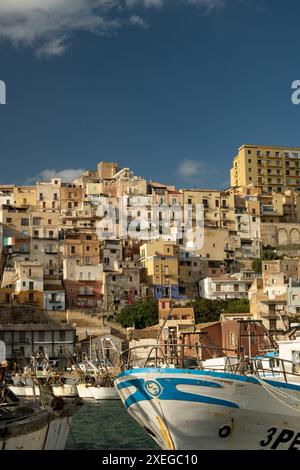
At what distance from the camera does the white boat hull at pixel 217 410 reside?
20062 mm

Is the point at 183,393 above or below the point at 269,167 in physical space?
below

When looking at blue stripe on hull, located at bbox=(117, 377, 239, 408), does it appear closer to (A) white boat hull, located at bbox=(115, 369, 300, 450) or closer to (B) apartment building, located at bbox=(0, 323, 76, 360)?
(A) white boat hull, located at bbox=(115, 369, 300, 450)

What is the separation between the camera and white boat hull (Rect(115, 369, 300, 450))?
20.1 meters

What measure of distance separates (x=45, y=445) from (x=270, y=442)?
6.56 m

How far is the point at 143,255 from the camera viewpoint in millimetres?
91250

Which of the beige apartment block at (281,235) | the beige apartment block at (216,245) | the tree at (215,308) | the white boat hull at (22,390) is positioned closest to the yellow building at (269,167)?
the beige apartment block at (281,235)

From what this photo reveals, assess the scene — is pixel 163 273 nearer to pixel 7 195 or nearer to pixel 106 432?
pixel 7 195

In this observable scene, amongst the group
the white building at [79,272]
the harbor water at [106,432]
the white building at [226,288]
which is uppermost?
the white building at [79,272]

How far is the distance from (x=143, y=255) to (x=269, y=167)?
40.9 metres

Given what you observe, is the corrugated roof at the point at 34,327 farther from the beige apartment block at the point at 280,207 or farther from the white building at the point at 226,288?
the beige apartment block at the point at 280,207

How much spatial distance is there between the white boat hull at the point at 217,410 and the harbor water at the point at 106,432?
342 cm

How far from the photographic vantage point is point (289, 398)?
20.8 meters

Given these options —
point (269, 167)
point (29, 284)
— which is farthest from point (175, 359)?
point (269, 167)

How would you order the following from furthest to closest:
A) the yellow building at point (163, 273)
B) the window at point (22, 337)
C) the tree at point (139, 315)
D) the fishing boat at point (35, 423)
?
the yellow building at point (163, 273) → the tree at point (139, 315) → the window at point (22, 337) → the fishing boat at point (35, 423)
